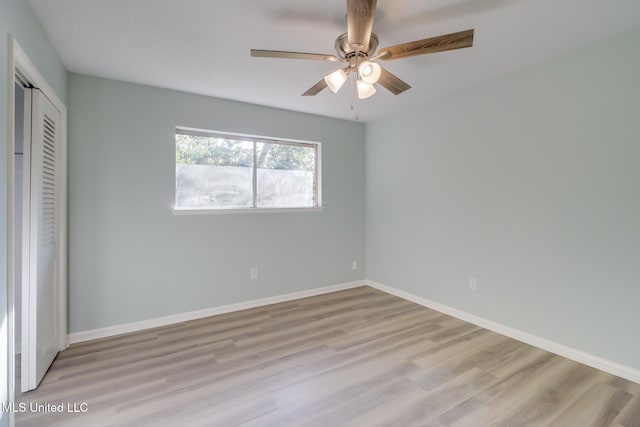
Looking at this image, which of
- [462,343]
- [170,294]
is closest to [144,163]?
[170,294]

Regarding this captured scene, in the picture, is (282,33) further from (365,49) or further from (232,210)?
(232,210)

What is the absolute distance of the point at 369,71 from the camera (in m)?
1.76

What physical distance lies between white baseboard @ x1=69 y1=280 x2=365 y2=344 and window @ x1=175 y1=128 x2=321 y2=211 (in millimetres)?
1100

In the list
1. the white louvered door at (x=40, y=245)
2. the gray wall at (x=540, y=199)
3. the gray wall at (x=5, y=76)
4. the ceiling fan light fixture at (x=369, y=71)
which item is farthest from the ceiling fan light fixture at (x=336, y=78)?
the white louvered door at (x=40, y=245)

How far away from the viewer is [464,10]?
1.79 metres

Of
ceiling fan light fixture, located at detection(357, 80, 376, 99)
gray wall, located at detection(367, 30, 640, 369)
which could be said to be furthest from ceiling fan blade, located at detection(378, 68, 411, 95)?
gray wall, located at detection(367, 30, 640, 369)

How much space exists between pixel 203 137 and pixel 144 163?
657 millimetres

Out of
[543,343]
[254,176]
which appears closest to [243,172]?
[254,176]

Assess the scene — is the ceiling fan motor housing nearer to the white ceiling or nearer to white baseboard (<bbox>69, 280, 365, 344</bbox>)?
the white ceiling

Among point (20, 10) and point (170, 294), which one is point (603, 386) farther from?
point (20, 10)

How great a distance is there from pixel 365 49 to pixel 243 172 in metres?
2.15

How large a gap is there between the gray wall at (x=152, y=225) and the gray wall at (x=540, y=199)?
152 cm

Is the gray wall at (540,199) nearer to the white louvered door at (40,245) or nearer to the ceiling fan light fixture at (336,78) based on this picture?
the ceiling fan light fixture at (336,78)

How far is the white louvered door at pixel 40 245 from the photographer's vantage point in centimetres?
189
